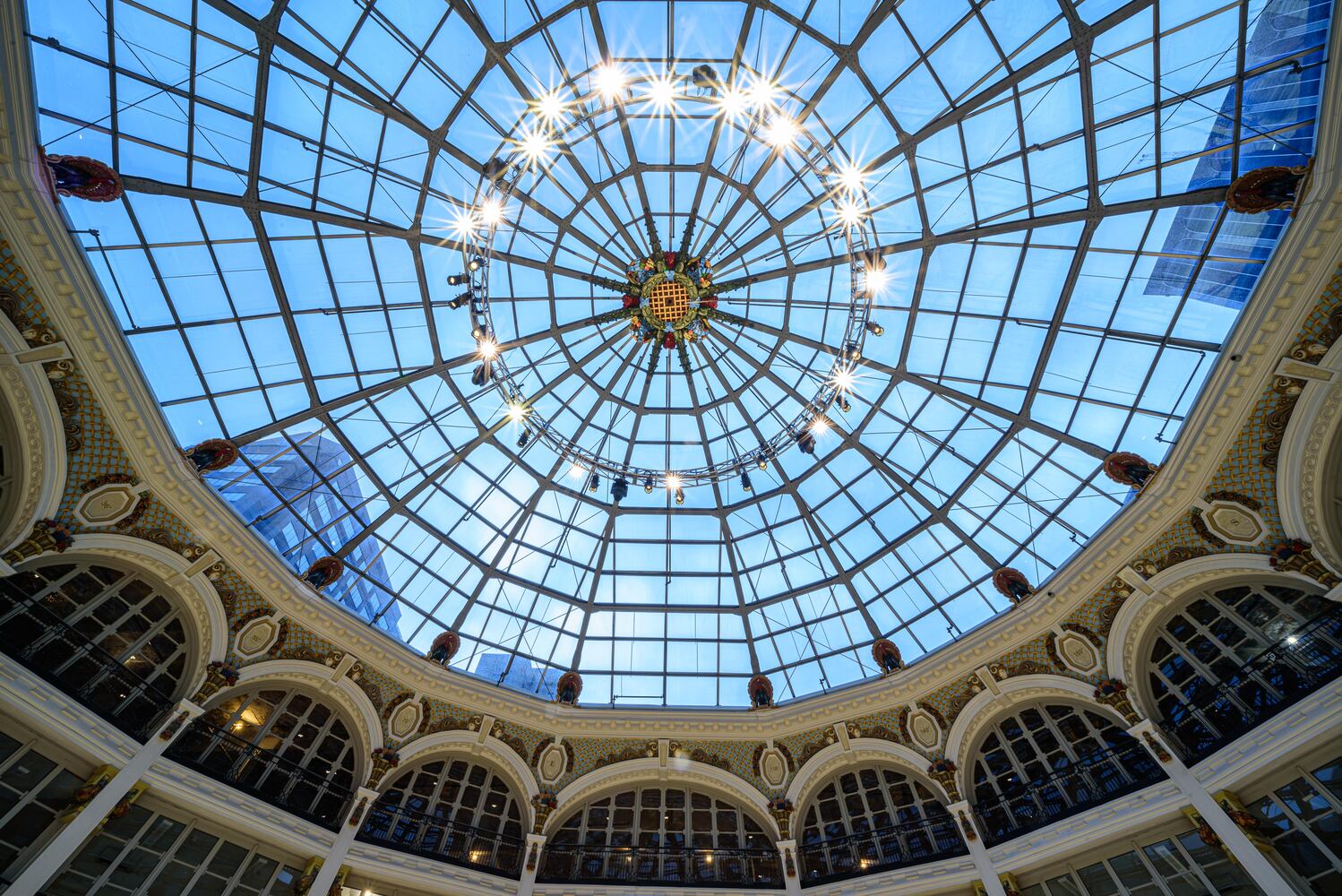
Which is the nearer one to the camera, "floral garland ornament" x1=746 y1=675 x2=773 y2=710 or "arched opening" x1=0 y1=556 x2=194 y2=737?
"arched opening" x1=0 y1=556 x2=194 y2=737

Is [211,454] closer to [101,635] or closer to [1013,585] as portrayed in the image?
[101,635]

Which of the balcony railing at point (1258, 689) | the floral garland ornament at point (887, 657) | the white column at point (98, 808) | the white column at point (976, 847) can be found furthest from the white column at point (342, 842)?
the balcony railing at point (1258, 689)

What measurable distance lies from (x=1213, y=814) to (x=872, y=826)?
8.40 metres

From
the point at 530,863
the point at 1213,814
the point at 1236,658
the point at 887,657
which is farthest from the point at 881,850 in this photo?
the point at 1236,658

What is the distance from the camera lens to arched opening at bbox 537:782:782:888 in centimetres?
1933

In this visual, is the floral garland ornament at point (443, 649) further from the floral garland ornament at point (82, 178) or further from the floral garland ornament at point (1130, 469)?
the floral garland ornament at point (1130, 469)

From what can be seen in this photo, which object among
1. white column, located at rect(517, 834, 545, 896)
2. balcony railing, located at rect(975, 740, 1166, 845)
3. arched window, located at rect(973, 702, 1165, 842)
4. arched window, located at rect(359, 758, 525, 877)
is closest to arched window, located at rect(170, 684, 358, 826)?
arched window, located at rect(359, 758, 525, 877)

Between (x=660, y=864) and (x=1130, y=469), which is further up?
(x=1130, y=469)

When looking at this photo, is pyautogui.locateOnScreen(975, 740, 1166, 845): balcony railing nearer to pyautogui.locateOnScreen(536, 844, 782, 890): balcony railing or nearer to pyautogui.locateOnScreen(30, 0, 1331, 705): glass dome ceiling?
pyautogui.locateOnScreen(30, 0, 1331, 705): glass dome ceiling

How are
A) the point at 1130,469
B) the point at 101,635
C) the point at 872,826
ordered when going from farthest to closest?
1. the point at 872,826
2. the point at 1130,469
3. the point at 101,635

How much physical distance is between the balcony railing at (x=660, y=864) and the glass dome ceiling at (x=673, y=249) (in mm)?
4726

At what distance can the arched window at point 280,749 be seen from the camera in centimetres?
1678

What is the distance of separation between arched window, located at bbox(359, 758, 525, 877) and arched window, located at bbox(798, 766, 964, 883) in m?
8.76

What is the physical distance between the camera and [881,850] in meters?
18.8
